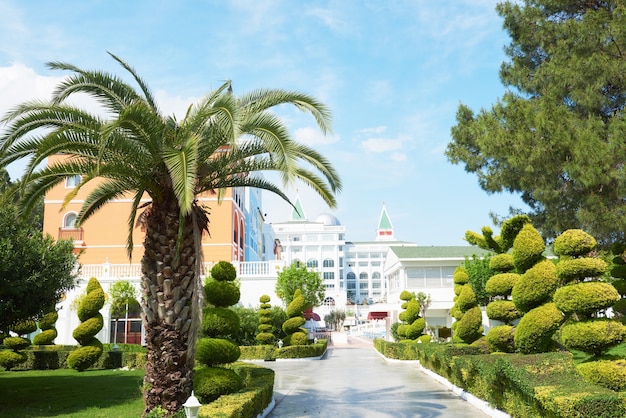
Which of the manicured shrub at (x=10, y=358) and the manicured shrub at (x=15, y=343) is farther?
the manicured shrub at (x=15, y=343)

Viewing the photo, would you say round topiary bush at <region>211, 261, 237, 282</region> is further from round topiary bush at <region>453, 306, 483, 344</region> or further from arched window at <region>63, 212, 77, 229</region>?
arched window at <region>63, 212, 77, 229</region>

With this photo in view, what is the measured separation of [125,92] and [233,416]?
6.33m

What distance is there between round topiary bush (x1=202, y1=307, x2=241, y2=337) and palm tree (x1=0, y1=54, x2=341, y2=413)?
1397 mm

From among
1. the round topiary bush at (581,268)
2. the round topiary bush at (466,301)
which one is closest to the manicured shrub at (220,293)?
the round topiary bush at (581,268)

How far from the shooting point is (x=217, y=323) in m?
12.2

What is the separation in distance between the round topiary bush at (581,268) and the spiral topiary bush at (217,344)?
6725 millimetres

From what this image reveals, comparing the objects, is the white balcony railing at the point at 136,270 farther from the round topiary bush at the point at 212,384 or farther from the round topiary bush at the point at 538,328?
the round topiary bush at the point at 538,328

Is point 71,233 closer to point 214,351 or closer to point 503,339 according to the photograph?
point 214,351

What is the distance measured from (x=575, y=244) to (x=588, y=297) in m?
1.02

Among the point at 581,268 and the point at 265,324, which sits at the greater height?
the point at 581,268

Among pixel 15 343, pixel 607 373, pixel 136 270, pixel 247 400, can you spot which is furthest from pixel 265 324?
pixel 607 373

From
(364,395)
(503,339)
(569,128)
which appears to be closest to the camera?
(503,339)

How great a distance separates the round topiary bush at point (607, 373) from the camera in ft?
28.1

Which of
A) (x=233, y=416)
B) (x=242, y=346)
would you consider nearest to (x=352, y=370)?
(x=242, y=346)
